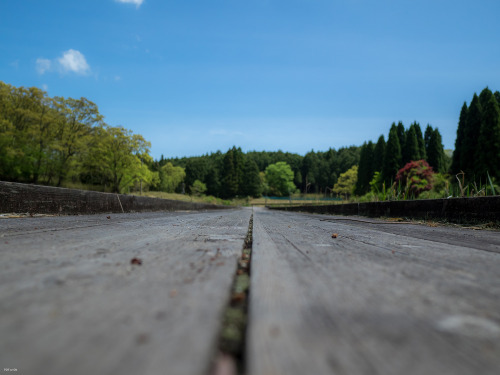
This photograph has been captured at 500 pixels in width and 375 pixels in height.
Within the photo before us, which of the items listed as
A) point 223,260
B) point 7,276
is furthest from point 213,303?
point 7,276

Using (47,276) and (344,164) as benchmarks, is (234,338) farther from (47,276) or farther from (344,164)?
(344,164)

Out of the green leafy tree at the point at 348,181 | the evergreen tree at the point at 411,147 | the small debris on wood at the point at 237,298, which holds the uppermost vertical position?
the evergreen tree at the point at 411,147

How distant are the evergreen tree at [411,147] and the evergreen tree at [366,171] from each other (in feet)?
33.7

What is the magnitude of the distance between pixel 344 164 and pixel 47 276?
357 ft

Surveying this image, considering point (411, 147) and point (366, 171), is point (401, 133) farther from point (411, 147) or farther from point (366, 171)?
point (366, 171)

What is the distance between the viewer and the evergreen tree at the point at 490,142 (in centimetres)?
2467

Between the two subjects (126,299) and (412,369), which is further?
(126,299)

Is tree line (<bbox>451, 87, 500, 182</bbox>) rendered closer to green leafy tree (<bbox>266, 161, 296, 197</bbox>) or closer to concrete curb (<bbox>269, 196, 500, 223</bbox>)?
concrete curb (<bbox>269, 196, 500, 223</bbox>)

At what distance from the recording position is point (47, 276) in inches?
29.6

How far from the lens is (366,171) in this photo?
51.8 metres

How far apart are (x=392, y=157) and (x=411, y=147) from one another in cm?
267

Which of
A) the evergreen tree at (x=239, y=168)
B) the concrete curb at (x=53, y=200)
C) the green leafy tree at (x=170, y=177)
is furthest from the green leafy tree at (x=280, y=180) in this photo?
the concrete curb at (x=53, y=200)

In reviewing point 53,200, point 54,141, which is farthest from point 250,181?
point 53,200

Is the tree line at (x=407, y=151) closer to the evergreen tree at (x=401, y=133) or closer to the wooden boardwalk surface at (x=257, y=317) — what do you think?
the evergreen tree at (x=401, y=133)
